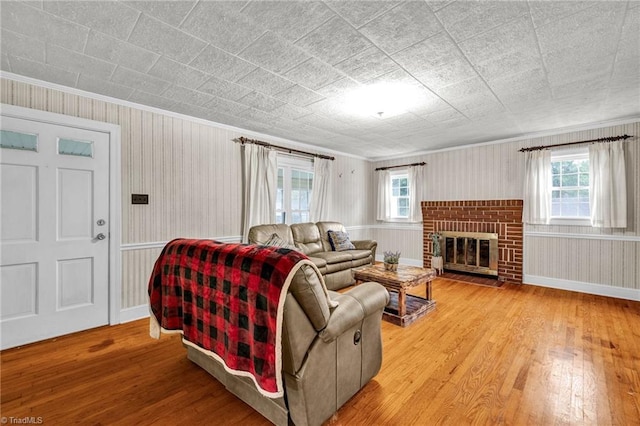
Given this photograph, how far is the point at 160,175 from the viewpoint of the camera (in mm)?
3570

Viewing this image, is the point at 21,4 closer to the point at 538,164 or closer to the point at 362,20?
the point at 362,20

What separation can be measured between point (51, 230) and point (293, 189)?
341 cm

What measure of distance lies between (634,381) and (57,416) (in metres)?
4.00

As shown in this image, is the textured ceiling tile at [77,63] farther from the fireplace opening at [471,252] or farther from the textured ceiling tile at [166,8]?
the fireplace opening at [471,252]

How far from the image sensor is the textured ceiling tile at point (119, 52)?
2.11 m

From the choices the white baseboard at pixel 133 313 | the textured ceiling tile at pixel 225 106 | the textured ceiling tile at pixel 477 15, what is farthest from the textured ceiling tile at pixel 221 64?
the white baseboard at pixel 133 313

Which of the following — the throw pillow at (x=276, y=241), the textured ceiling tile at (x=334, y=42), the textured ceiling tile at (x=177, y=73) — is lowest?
the throw pillow at (x=276, y=241)

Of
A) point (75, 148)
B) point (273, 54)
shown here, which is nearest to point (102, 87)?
point (75, 148)

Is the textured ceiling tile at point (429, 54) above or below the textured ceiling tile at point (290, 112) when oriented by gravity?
below

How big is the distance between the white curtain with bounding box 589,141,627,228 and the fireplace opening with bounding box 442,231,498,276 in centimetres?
142

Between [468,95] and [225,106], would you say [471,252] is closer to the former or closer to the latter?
[468,95]

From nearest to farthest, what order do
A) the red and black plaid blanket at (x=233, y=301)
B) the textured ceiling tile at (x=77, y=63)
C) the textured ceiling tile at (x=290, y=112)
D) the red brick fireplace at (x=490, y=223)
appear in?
the red and black plaid blanket at (x=233, y=301) < the textured ceiling tile at (x=77, y=63) < the textured ceiling tile at (x=290, y=112) < the red brick fireplace at (x=490, y=223)

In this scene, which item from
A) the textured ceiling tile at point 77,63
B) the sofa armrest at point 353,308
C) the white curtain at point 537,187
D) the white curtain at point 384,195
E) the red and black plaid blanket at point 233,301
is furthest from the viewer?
the white curtain at point 384,195

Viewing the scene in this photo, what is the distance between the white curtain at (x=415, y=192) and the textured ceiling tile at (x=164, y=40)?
4.98 meters
